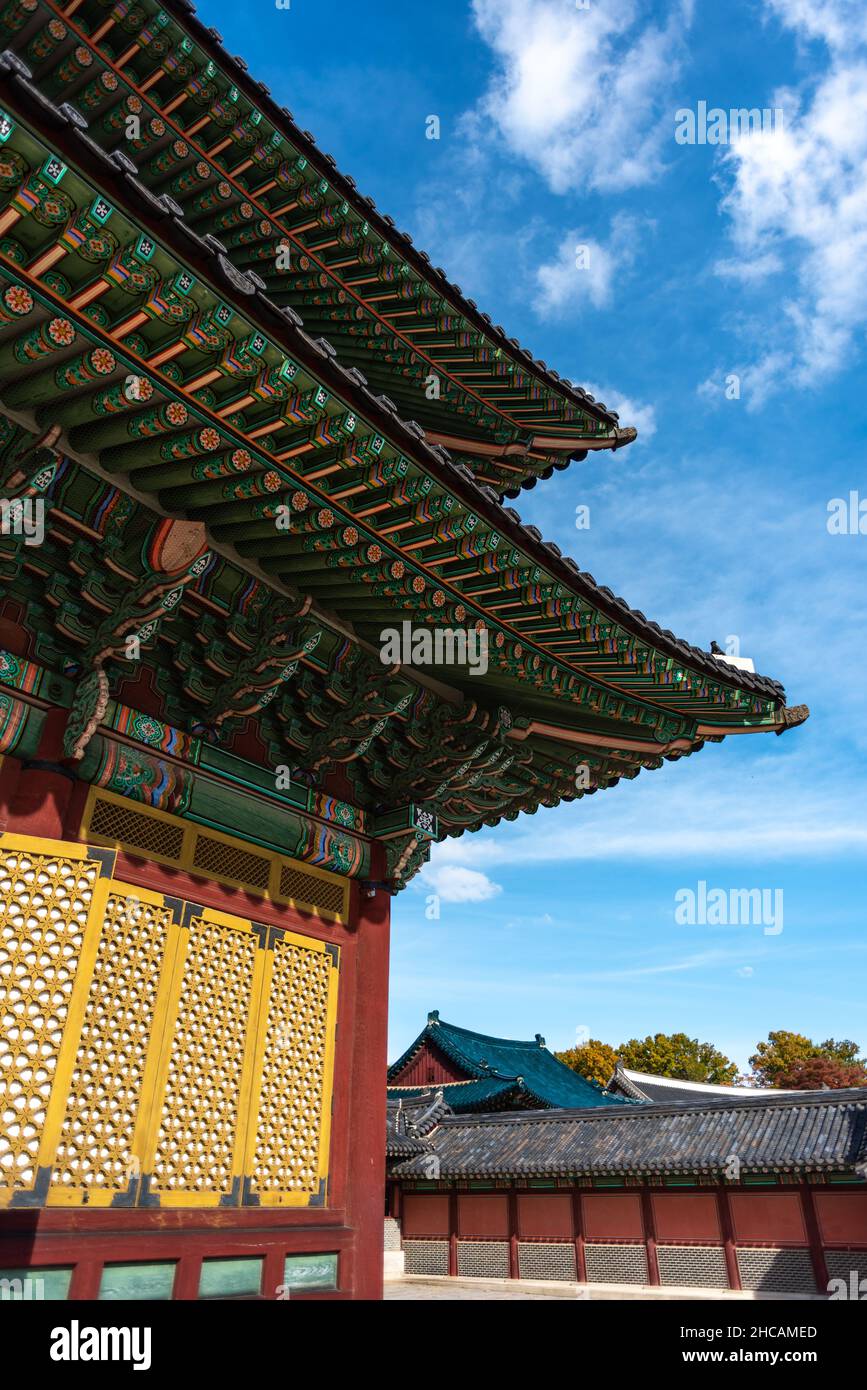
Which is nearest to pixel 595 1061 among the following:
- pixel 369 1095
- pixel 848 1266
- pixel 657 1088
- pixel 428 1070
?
pixel 657 1088

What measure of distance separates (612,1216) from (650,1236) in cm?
109

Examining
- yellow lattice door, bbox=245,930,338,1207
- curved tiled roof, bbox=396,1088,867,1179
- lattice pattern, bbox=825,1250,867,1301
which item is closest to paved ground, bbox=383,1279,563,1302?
curved tiled roof, bbox=396,1088,867,1179

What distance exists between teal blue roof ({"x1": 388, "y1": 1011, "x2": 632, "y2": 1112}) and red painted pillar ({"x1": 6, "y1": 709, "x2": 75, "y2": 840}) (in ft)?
114

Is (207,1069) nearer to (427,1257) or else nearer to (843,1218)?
(843,1218)

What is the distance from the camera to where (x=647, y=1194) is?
842 inches

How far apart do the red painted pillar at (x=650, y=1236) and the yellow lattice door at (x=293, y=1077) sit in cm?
1815

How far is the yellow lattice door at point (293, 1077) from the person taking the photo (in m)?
6.16

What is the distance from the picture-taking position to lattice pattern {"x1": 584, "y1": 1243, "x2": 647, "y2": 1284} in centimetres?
2080

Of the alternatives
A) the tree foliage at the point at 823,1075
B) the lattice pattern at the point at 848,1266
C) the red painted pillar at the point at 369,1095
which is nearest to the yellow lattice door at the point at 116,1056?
the red painted pillar at the point at 369,1095

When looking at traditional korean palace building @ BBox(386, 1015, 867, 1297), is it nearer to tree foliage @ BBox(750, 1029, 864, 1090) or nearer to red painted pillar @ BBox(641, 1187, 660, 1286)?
red painted pillar @ BBox(641, 1187, 660, 1286)
